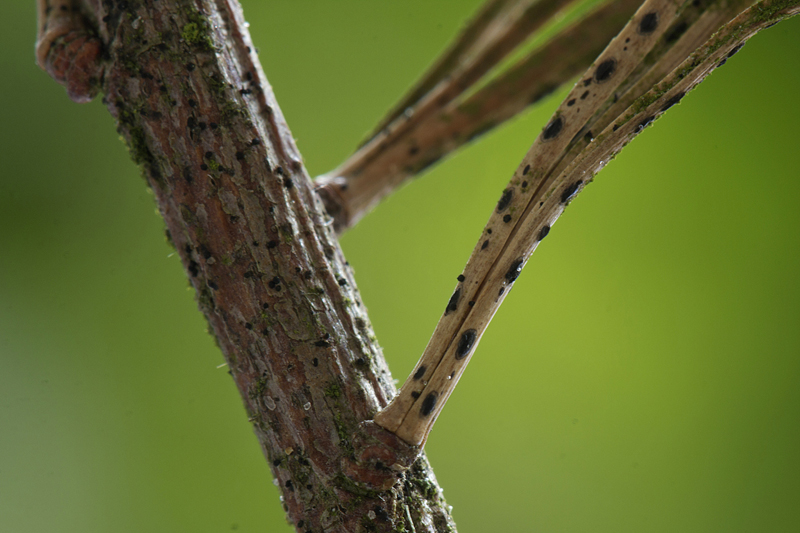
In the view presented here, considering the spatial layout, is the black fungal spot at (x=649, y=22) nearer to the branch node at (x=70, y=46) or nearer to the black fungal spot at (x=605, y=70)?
the black fungal spot at (x=605, y=70)

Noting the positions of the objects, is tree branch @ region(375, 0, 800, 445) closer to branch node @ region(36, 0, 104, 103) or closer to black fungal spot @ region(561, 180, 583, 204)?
black fungal spot @ region(561, 180, 583, 204)

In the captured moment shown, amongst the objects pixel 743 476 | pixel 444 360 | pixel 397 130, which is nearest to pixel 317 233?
pixel 444 360

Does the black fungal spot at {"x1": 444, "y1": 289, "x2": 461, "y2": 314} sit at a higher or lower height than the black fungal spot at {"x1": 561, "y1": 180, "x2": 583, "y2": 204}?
lower

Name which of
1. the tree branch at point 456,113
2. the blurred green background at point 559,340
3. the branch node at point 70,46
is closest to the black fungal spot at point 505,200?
the tree branch at point 456,113

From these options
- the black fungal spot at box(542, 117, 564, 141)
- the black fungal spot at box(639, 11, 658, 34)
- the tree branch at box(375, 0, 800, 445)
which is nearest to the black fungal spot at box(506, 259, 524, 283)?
the tree branch at box(375, 0, 800, 445)

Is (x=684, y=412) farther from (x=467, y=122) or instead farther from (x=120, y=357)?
(x=120, y=357)

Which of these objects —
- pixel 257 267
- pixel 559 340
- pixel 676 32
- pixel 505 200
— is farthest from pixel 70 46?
pixel 559 340
